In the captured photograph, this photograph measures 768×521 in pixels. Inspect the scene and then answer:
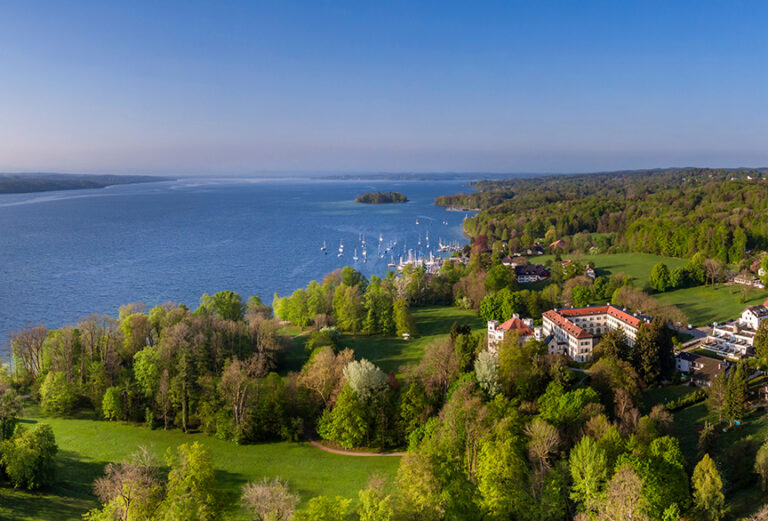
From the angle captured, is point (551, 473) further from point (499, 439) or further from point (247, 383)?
point (247, 383)

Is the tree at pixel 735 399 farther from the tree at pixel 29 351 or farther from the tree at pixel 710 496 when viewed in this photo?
the tree at pixel 29 351

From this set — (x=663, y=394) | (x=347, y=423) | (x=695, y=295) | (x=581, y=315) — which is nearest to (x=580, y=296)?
(x=581, y=315)

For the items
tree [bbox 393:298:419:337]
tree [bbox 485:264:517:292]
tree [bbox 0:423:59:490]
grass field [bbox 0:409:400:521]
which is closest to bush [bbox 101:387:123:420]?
grass field [bbox 0:409:400:521]

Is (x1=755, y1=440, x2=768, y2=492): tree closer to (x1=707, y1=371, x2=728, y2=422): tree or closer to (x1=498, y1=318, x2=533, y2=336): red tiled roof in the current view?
(x1=707, y1=371, x2=728, y2=422): tree

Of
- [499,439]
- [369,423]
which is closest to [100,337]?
[369,423]

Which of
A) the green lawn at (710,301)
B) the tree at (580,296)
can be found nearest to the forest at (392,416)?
the tree at (580,296)
